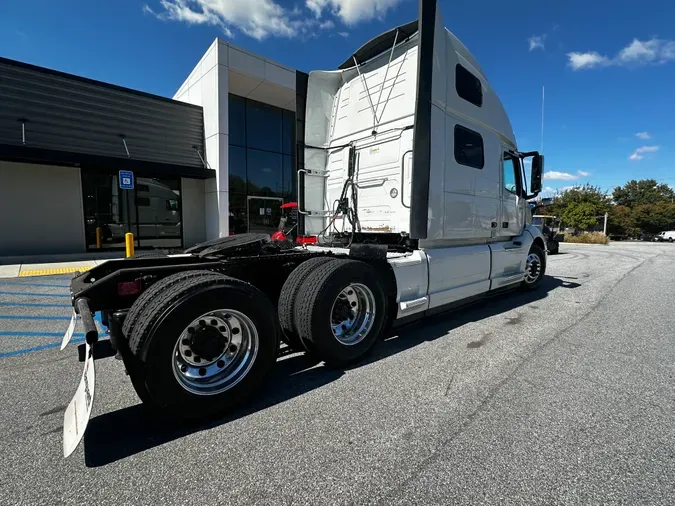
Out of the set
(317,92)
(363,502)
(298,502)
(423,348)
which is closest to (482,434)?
(363,502)

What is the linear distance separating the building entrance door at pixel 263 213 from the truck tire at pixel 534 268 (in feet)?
37.3

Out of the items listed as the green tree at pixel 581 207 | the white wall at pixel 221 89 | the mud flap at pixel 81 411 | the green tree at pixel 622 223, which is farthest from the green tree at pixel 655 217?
the mud flap at pixel 81 411

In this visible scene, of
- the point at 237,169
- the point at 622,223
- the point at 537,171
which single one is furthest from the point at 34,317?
the point at 622,223

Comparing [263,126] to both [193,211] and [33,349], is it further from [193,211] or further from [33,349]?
[33,349]

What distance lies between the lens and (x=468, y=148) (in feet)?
15.9

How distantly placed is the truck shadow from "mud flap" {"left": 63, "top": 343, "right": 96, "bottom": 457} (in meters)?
0.19

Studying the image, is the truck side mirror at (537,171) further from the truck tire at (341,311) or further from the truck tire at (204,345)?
the truck tire at (204,345)

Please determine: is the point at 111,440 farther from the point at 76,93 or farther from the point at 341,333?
the point at 76,93

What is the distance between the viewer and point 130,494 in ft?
5.65

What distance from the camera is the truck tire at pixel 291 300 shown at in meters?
3.21

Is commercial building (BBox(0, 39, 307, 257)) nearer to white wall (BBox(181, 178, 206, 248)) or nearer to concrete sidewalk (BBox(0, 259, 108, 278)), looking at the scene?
white wall (BBox(181, 178, 206, 248))

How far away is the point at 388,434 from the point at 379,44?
4.88 metres

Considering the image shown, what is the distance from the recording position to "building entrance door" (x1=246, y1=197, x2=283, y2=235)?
1564 cm

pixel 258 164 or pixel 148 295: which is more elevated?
pixel 258 164
